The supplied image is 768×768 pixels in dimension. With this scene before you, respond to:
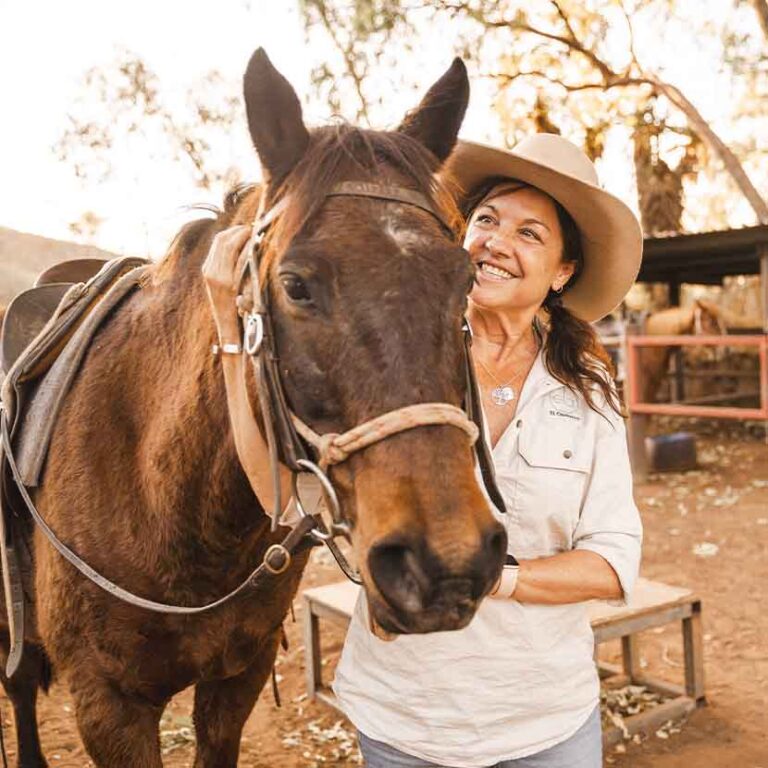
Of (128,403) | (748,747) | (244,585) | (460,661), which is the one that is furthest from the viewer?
(748,747)

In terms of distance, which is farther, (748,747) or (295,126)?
(748,747)

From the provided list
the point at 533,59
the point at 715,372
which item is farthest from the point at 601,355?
the point at 533,59

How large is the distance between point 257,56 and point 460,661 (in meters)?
1.34

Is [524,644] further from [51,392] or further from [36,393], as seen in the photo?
[36,393]

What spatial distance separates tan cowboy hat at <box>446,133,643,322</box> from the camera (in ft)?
6.42

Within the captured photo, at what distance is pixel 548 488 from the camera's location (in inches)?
72.7

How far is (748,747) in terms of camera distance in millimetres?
3766

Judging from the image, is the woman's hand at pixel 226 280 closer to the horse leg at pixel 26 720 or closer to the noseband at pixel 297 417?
the noseband at pixel 297 417

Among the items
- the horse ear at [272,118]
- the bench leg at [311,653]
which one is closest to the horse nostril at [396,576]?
the horse ear at [272,118]

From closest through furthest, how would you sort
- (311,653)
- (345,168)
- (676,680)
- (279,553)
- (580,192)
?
1. (345,168)
2. (279,553)
3. (580,192)
4. (311,653)
5. (676,680)

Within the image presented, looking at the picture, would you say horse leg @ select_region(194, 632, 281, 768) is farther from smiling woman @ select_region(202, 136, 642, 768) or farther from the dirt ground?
the dirt ground

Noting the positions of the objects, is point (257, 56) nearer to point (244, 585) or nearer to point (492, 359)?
point (492, 359)

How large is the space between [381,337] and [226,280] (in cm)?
46

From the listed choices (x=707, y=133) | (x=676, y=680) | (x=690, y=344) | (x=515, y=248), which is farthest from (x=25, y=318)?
(x=707, y=133)
